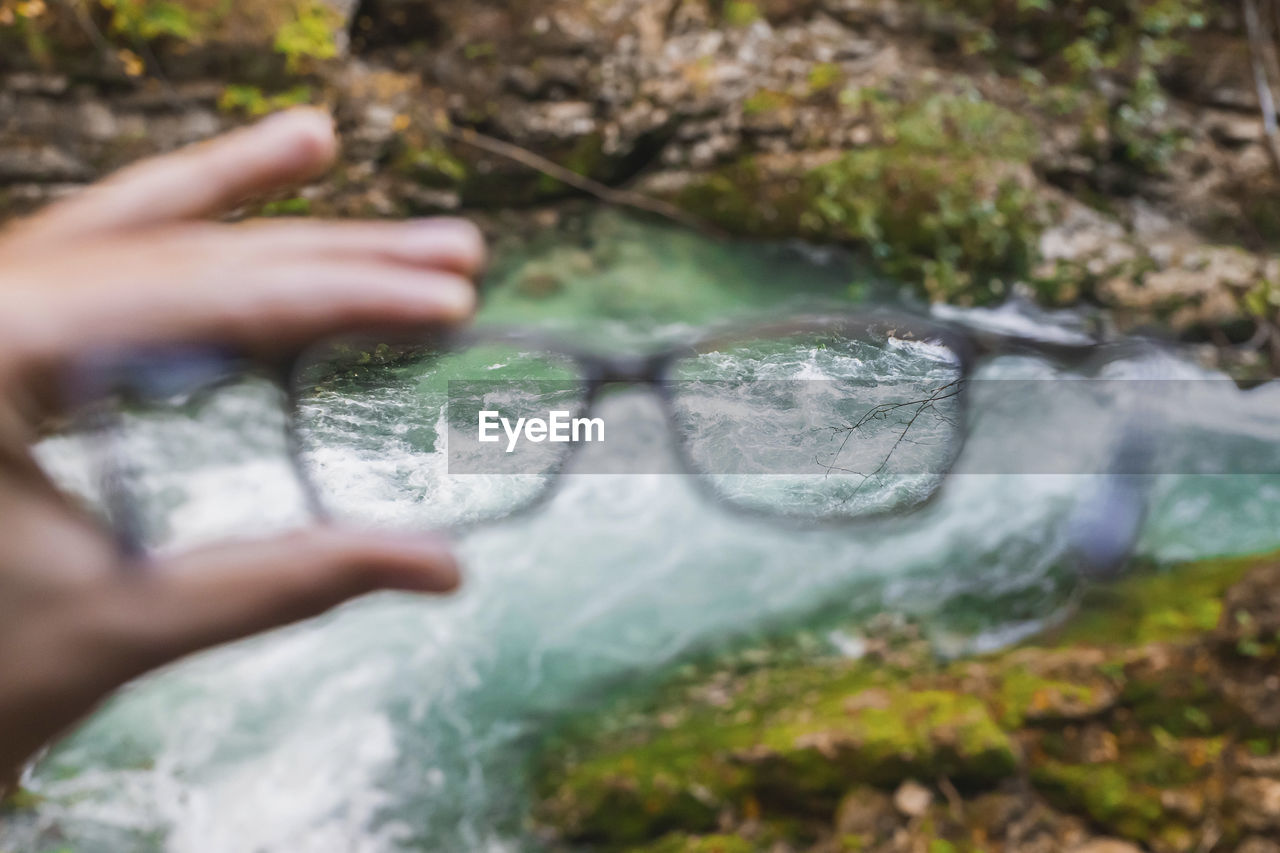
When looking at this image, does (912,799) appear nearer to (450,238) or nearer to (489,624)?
(489,624)

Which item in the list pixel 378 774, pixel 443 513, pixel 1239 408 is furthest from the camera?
pixel 1239 408

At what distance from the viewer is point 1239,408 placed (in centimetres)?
335

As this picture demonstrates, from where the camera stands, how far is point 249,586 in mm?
688

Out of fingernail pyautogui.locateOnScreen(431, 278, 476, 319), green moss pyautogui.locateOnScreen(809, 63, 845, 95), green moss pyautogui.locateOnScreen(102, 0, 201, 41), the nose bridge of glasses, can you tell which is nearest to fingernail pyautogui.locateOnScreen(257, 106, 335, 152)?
fingernail pyautogui.locateOnScreen(431, 278, 476, 319)

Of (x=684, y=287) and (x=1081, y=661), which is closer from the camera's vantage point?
(x=1081, y=661)

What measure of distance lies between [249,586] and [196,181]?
426 millimetres

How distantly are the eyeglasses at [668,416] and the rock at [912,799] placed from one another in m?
0.81

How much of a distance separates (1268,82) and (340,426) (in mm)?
5649

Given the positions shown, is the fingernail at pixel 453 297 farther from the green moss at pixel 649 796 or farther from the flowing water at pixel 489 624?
the green moss at pixel 649 796

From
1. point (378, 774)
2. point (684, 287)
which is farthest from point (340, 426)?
point (684, 287)

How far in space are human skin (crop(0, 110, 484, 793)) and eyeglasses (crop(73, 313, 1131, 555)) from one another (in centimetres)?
52

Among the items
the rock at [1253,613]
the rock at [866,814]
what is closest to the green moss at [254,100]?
the rock at [866,814]

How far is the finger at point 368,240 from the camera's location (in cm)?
64

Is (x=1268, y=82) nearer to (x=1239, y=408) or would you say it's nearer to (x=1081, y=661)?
(x=1239, y=408)
